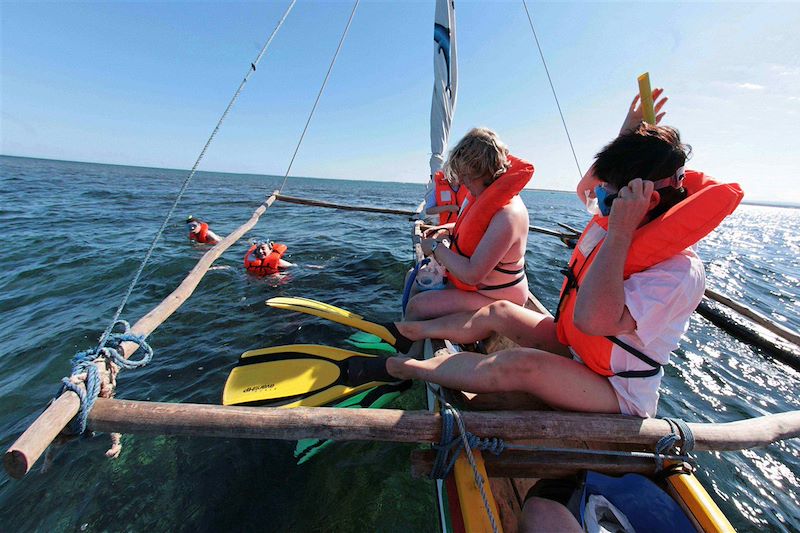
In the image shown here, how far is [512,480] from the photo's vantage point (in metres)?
2.22

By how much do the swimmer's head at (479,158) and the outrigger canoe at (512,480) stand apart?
1.87 metres

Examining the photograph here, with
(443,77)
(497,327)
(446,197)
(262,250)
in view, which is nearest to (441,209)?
(446,197)

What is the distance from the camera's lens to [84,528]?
2.46 metres

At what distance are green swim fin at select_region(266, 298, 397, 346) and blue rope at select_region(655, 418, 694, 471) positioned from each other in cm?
216

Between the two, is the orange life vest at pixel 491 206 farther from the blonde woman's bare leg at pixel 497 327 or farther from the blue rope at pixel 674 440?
the blue rope at pixel 674 440

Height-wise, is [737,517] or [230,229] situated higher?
[230,229]

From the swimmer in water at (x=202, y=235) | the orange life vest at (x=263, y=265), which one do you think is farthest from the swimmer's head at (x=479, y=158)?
the swimmer in water at (x=202, y=235)

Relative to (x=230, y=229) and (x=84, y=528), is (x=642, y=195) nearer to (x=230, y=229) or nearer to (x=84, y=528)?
(x=84, y=528)

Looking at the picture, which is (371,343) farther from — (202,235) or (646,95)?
(202,235)

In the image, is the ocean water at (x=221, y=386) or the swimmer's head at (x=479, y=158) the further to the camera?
the swimmer's head at (x=479, y=158)

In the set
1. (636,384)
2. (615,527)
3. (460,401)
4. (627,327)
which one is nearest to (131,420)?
(460,401)

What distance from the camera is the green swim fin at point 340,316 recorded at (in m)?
3.42

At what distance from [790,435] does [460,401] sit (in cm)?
245

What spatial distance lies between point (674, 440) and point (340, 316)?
3.01m
